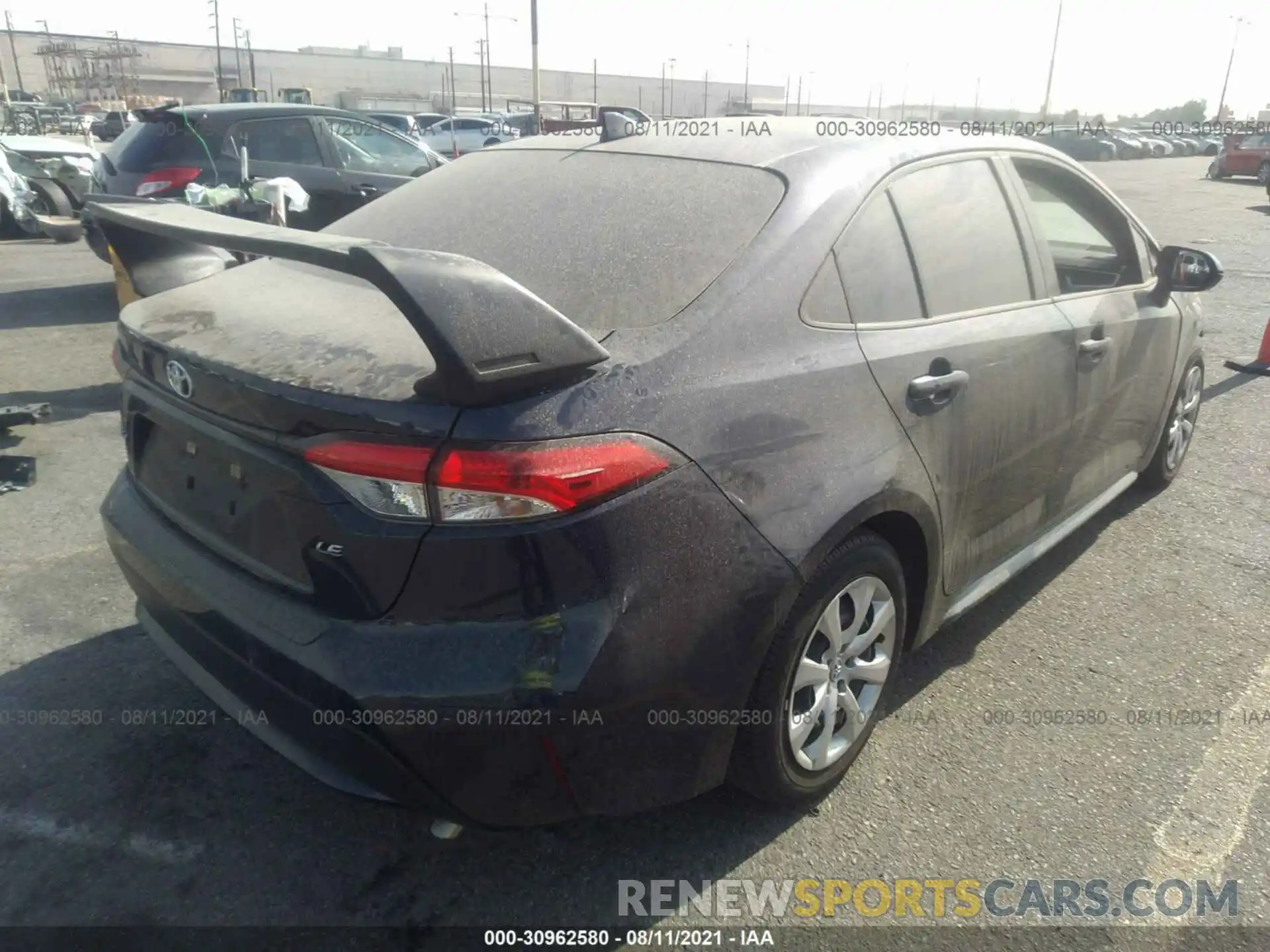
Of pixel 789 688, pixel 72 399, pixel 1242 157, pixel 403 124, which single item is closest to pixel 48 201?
pixel 72 399

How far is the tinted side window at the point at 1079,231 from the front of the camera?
3.31 metres

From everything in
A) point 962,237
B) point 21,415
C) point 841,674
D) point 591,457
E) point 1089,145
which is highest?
point 962,237

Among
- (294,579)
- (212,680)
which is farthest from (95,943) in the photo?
(294,579)

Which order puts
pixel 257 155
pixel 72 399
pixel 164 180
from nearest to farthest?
pixel 72 399 < pixel 164 180 < pixel 257 155

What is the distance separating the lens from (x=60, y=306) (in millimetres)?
8516

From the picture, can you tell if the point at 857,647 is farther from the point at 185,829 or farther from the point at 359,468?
the point at 185,829

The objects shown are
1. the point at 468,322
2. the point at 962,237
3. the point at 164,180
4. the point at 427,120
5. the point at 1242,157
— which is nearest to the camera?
the point at 468,322

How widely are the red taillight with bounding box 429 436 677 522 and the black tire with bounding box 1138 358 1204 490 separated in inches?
137

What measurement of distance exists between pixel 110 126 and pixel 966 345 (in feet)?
120

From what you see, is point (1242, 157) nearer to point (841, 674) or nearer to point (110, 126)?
point (110, 126)

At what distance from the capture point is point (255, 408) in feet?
6.42

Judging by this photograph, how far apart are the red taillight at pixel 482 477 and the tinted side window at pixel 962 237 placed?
1.28m

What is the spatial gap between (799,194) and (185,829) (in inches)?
88.4

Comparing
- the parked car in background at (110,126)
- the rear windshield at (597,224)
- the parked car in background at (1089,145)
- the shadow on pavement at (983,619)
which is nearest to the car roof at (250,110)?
the rear windshield at (597,224)
